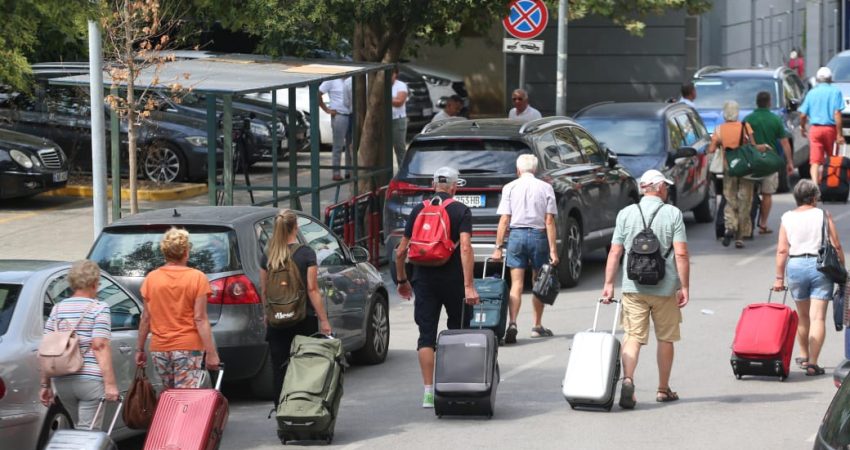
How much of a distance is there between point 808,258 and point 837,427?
243 inches

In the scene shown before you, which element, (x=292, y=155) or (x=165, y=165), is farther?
(x=165, y=165)

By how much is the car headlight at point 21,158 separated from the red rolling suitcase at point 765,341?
39.3 feet

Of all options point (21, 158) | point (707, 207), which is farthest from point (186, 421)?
point (707, 207)

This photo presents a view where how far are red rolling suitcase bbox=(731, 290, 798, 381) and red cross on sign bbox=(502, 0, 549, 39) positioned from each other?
10.1 metres

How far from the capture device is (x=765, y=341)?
11125mm

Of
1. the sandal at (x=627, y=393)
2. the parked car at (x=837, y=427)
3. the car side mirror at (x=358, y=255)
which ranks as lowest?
the sandal at (x=627, y=393)

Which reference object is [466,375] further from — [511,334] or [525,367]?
[511,334]

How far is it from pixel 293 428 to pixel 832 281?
437cm

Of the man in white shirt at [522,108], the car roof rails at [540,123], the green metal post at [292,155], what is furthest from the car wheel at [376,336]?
the man in white shirt at [522,108]

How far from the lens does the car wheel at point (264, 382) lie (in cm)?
1082

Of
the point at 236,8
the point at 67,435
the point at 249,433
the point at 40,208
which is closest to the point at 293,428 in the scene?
the point at 249,433

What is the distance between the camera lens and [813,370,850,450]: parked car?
529cm

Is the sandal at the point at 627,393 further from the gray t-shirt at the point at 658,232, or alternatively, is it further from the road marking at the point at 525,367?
the road marking at the point at 525,367

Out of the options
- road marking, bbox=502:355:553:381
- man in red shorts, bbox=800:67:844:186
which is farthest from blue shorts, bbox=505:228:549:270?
man in red shorts, bbox=800:67:844:186
